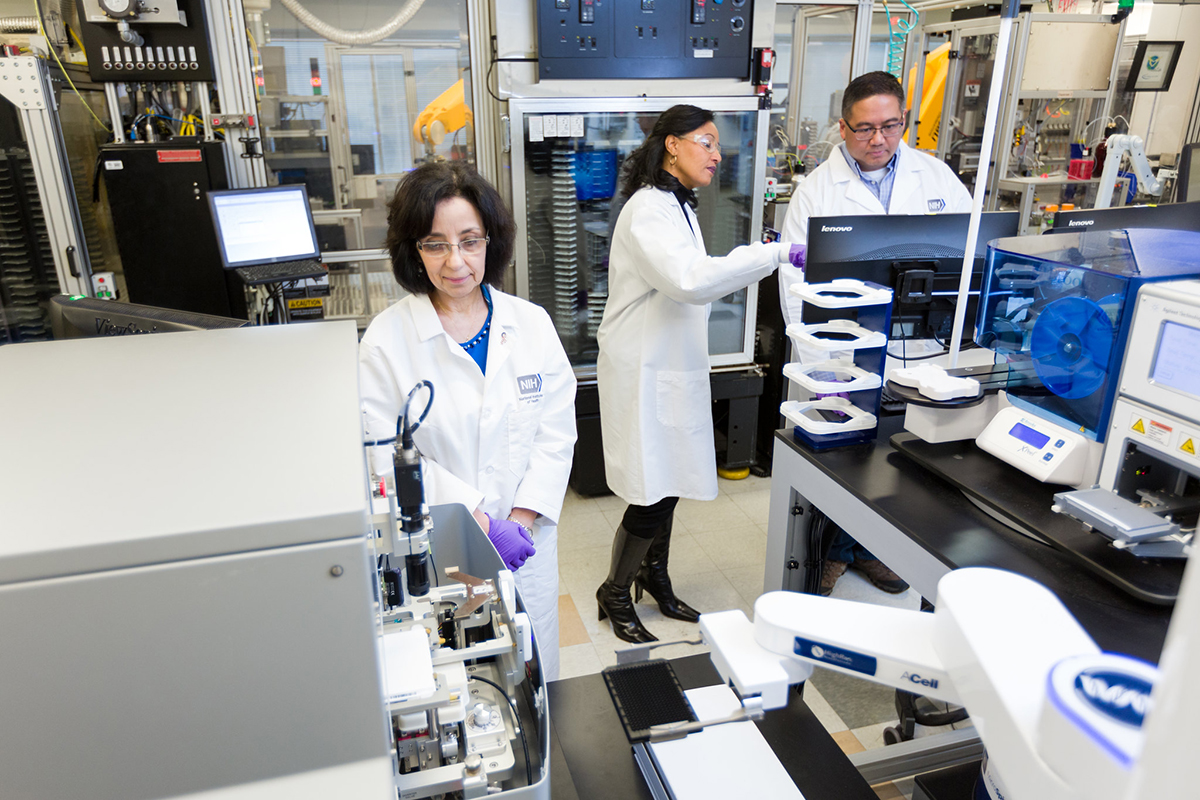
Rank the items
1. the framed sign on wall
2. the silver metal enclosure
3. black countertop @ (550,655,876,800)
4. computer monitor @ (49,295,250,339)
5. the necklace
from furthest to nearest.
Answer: the framed sign on wall, the necklace, computer monitor @ (49,295,250,339), black countertop @ (550,655,876,800), the silver metal enclosure

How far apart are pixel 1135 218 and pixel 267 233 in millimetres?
2839

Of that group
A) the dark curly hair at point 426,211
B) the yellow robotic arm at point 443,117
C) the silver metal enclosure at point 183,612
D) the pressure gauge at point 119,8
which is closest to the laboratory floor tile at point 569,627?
the dark curly hair at point 426,211

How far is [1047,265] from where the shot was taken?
1378mm

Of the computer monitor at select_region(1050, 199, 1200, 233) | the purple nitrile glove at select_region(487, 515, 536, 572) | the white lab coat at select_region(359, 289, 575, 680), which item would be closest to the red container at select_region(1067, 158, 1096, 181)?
the computer monitor at select_region(1050, 199, 1200, 233)

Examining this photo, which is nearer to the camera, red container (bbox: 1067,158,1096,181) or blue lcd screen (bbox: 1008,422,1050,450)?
blue lcd screen (bbox: 1008,422,1050,450)

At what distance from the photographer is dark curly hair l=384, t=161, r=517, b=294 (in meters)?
1.52

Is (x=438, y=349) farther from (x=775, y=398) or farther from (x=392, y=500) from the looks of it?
(x=775, y=398)

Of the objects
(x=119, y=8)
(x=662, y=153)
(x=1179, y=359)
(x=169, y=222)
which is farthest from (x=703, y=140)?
(x=119, y=8)

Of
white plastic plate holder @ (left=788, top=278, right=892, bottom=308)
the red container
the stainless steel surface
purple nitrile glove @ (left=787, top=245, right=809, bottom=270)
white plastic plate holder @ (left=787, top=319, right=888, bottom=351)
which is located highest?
the red container

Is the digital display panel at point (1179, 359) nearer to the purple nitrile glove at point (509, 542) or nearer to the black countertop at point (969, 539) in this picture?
the black countertop at point (969, 539)

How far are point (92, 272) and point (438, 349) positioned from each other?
2.35m

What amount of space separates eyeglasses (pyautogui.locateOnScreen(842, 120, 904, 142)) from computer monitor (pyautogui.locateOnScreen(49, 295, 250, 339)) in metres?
2.11

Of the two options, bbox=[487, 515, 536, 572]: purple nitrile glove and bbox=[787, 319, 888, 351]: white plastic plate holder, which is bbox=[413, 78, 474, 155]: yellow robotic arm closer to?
bbox=[787, 319, 888, 351]: white plastic plate holder

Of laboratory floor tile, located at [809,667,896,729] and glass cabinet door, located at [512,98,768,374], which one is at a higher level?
glass cabinet door, located at [512,98,768,374]
